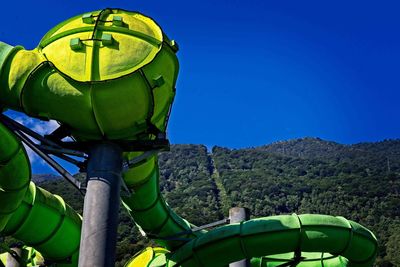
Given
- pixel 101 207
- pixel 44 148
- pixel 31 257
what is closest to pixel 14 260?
pixel 31 257

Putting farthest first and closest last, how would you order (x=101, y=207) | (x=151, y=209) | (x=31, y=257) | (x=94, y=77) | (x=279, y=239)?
(x=31, y=257), (x=151, y=209), (x=279, y=239), (x=94, y=77), (x=101, y=207)

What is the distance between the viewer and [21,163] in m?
8.66

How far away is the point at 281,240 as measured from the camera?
9883 millimetres

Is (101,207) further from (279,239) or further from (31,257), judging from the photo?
(31,257)

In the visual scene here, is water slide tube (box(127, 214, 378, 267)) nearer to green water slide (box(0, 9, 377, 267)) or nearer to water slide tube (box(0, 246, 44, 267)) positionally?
green water slide (box(0, 9, 377, 267))

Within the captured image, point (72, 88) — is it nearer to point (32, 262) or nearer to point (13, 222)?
point (13, 222)

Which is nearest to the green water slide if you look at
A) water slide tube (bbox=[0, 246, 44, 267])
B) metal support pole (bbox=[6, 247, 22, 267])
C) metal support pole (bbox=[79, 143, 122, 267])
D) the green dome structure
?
the green dome structure

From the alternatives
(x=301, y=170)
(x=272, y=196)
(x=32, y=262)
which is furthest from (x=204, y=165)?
(x=32, y=262)

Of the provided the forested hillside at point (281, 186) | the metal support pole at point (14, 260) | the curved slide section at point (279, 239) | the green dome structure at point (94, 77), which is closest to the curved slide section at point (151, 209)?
the curved slide section at point (279, 239)

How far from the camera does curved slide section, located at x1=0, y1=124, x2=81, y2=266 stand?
27.9 feet

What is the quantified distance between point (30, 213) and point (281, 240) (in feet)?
16.2

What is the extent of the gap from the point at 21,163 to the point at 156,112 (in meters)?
2.36

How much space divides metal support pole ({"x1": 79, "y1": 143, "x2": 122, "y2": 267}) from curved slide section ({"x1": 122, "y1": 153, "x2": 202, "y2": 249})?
1.53 meters

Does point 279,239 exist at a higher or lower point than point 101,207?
higher
